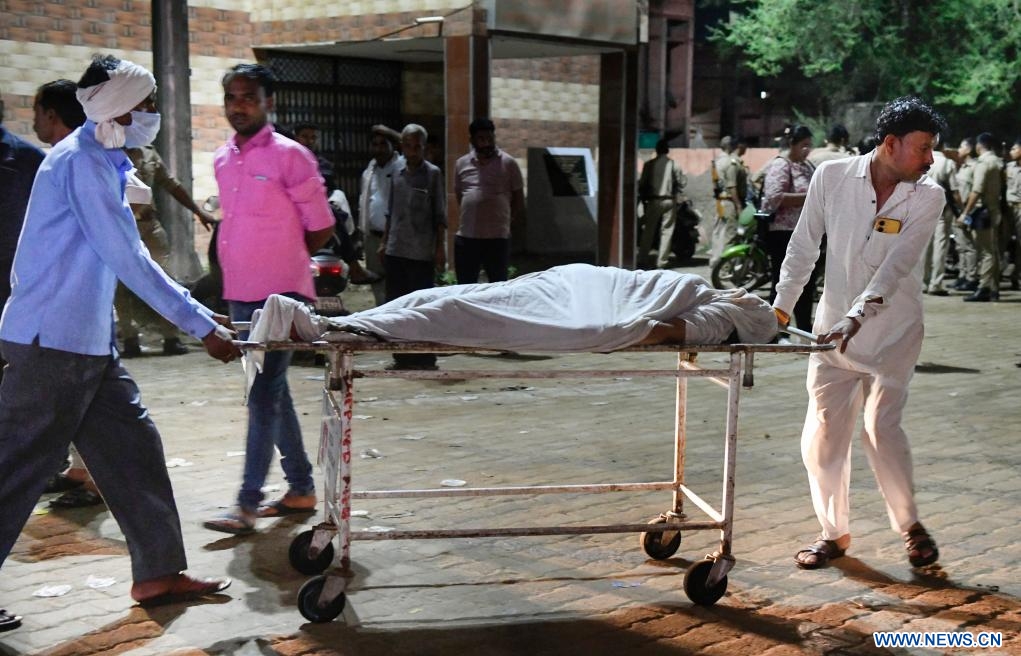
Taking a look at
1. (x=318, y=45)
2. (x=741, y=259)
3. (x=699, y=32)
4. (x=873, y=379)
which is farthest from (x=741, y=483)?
(x=699, y=32)

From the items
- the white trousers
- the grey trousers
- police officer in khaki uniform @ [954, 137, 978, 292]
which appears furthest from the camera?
police officer in khaki uniform @ [954, 137, 978, 292]

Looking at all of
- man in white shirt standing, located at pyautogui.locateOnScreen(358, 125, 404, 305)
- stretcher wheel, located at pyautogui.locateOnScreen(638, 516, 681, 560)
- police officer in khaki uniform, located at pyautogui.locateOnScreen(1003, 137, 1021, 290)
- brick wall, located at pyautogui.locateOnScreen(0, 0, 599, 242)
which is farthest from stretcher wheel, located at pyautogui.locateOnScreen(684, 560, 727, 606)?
police officer in khaki uniform, located at pyautogui.locateOnScreen(1003, 137, 1021, 290)

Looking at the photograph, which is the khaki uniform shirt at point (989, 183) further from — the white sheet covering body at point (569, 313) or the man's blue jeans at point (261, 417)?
the man's blue jeans at point (261, 417)

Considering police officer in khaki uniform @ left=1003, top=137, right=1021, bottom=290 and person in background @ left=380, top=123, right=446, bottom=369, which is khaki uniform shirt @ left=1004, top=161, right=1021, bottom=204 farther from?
person in background @ left=380, top=123, right=446, bottom=369

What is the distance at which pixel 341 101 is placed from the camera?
19.2 meters

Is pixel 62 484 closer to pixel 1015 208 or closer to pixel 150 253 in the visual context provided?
pixel 150 253

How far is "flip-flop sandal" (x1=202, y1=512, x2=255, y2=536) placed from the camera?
5.86 meters

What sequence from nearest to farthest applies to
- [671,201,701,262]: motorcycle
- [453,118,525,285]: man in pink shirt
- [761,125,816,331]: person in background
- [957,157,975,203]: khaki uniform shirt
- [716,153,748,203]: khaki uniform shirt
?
[453,118,525,285]: man in pink shirt
[761,125,816,331]: person in background
[957,157,975,203]: khaki uniform shirt
[716,153,748,203]: khaki uniform shirt
[671,201,701,262]: motorcycle

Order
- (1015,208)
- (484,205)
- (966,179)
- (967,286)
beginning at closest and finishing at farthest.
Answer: (484,205), (966,179), (1015,208), (967,286)

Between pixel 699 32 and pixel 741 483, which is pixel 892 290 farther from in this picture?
pixel 699 32

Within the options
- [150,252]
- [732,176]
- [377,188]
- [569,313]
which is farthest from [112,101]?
[732,176]

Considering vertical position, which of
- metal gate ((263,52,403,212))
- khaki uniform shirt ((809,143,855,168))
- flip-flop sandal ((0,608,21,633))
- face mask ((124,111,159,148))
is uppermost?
metal gate ((263,52,403,212))

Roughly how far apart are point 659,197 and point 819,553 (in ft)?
46.3

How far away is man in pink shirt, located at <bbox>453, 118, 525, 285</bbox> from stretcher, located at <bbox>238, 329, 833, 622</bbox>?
5.75 metres
